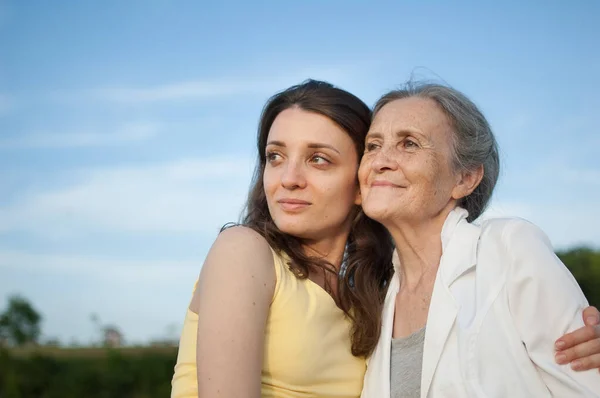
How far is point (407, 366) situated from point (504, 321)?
0.59 meters

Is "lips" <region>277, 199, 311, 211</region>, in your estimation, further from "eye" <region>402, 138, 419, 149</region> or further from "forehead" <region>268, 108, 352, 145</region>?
"eye" <region>402, 138, 419, 149</region>

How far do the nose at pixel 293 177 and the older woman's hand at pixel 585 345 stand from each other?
1547mm

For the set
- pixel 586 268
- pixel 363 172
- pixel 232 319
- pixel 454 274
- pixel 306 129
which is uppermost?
pixel 586 268

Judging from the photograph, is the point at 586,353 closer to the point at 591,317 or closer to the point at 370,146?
the point at 591,317

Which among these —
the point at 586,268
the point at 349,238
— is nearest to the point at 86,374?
the point at 349,238

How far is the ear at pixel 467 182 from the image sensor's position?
414cm

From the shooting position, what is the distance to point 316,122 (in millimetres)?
4055

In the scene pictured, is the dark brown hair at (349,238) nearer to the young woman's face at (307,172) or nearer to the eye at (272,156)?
the young woman's face at (307,172)

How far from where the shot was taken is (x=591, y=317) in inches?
130

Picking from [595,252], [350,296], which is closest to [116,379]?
[350,296]

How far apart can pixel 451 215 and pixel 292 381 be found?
4.20 feet

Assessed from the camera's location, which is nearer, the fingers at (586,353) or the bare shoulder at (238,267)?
the fingers at (586,353)

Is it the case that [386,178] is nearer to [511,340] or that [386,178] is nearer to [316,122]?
[316,122]

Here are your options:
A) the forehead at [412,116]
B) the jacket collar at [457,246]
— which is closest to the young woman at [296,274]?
the forehead at [412,116]
